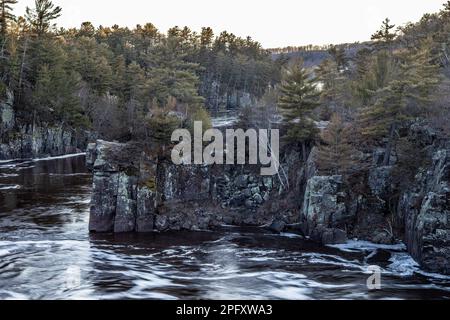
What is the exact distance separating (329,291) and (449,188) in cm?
939

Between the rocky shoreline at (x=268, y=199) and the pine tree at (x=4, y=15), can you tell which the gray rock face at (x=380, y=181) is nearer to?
the rocky shoreline at (x=268, y=199)

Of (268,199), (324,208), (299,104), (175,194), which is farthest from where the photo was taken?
(299,104)

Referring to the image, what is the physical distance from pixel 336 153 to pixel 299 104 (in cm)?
692

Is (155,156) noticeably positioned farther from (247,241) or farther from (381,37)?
(381,37)

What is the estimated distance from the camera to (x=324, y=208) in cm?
3075

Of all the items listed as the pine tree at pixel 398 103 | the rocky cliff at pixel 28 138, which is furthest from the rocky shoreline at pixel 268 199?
the rocky cliff at pixel 28 138

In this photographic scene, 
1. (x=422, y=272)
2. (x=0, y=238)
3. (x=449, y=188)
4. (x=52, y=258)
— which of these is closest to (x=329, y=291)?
(x=422, y=272)

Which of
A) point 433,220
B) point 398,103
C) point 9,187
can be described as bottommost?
point 433,220

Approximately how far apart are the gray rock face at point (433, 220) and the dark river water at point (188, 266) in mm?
814

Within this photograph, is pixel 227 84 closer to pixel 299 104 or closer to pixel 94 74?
pixel 94 74

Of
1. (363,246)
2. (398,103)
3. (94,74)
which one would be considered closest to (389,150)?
(398,103)

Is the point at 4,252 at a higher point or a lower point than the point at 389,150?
lower

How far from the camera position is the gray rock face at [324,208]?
30467 millimetres

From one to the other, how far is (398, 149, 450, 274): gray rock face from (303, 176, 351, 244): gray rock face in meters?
4.52
